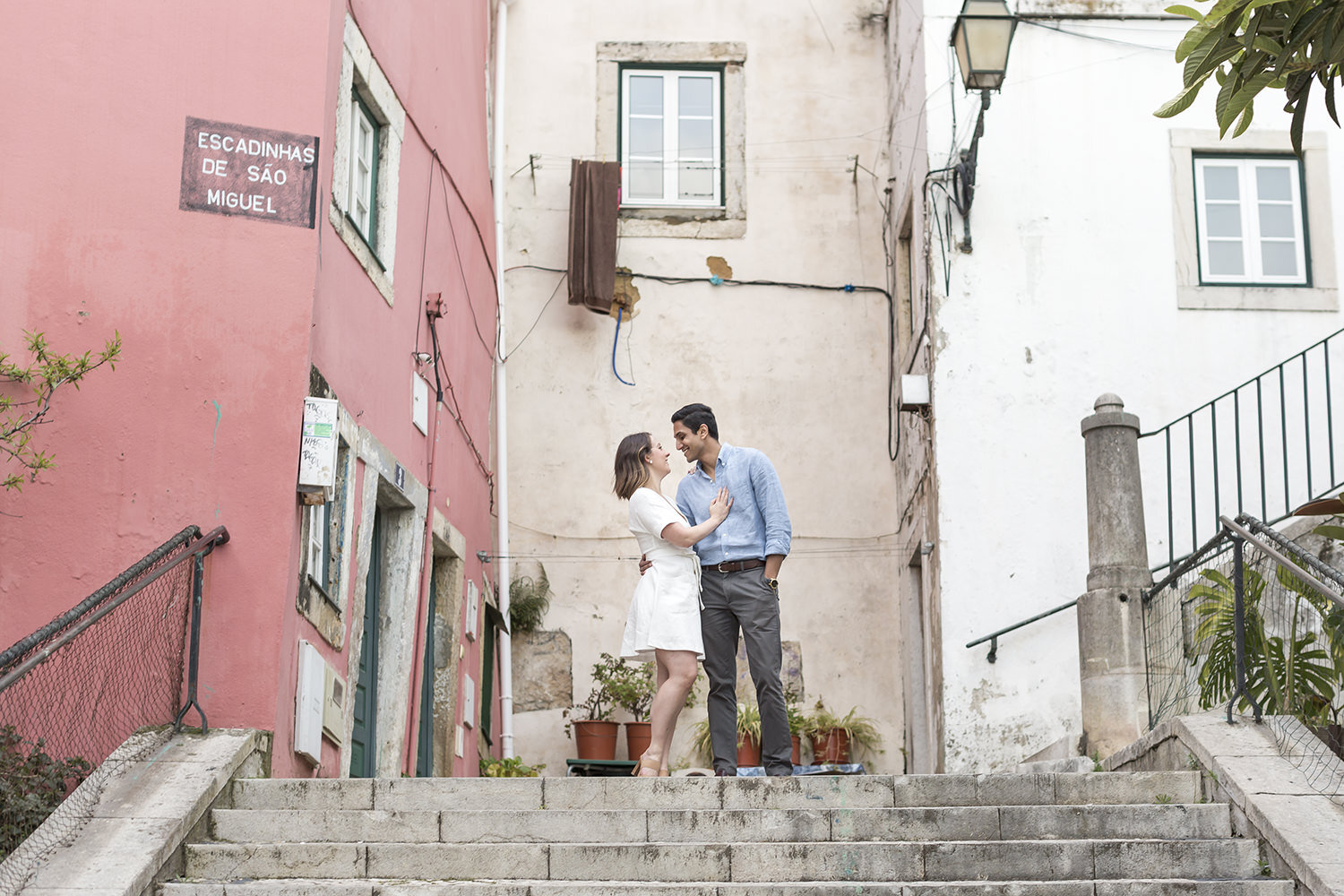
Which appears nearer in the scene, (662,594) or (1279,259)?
(662,594)

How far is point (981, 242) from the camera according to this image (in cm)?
1111

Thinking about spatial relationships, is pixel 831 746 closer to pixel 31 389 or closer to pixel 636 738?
pixel 636 738

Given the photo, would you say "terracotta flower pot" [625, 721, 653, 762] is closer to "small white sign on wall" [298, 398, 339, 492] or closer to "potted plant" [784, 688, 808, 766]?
"potted plant" [784, 688, 808, 766]

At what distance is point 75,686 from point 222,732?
60cm

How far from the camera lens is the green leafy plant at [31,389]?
6.82 metres

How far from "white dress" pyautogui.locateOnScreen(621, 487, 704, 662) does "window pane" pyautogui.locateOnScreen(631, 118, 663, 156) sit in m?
7.16

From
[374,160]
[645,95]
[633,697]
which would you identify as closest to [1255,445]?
[633,697]

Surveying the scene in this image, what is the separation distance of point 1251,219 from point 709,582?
20.3ft

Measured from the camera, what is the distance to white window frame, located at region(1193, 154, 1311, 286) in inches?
447

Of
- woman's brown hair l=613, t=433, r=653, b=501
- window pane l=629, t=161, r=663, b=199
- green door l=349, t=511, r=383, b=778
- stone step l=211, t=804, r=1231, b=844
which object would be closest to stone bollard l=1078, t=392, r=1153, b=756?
stone step l=211, t=804, r=1231, b=844

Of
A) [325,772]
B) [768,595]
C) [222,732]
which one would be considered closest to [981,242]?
[768,595]

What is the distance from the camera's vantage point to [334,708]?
319 inches

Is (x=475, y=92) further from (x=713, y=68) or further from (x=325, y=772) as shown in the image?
(x=325, y=772)

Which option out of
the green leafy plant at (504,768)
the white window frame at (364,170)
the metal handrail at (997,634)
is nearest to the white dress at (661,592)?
the white window frame at (364,170)
